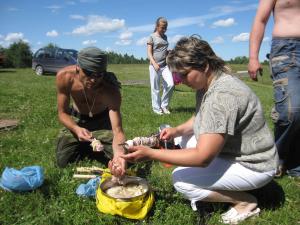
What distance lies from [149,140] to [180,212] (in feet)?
2.92

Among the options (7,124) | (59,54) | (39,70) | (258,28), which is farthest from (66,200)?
(39,70)

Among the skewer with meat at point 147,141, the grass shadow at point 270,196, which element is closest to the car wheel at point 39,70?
Result: the skewer with meat at point 147,141

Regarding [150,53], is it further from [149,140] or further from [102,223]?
[102,223]

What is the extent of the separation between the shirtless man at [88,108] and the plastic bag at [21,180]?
825mm

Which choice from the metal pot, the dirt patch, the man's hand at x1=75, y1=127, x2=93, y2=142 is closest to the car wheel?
the dirt patch

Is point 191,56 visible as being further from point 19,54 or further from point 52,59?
point 19,54

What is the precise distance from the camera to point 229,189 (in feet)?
11.4

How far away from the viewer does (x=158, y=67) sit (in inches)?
364

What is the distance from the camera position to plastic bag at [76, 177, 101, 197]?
3896mm

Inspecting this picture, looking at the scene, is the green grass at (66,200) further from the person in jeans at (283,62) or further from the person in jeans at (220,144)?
the person in jeans at (283,62)

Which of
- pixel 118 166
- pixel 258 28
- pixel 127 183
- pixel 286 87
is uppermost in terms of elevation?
pixel 258 28

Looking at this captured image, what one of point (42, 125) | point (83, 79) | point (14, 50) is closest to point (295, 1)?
point (83, 79)

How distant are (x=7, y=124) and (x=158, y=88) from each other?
360cm

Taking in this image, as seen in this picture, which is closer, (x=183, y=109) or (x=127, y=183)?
(x=127, y=183)
